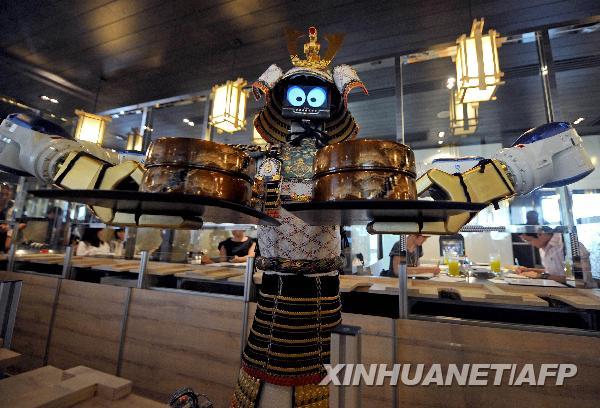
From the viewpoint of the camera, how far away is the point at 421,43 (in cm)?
350

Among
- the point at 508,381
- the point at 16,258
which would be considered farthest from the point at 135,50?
the point at 508,381

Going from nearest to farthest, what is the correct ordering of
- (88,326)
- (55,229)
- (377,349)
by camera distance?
(377,349) < (88,326) < (55,229)

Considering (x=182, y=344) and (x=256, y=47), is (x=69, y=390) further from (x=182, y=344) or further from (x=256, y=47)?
(x=256, y=47)

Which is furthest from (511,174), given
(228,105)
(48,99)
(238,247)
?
(48,99)

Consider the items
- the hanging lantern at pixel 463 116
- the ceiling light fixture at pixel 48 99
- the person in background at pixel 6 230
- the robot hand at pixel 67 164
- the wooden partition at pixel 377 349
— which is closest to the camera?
the robot hand at pixel 67 164

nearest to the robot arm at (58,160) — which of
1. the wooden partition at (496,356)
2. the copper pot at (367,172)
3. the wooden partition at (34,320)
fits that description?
the copper pot at (367,172)

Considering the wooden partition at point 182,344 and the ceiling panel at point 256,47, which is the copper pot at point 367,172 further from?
the ceiling panel at point 256,47

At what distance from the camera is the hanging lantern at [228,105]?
3.32 meters

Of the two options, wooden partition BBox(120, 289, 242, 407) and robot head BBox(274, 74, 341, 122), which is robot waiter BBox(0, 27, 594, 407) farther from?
wooden partition BBox(120, 289, 242, 407)

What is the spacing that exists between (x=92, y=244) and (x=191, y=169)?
472 cm

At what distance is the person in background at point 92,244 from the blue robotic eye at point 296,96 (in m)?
4.23

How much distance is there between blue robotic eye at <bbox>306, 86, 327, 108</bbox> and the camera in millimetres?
1189

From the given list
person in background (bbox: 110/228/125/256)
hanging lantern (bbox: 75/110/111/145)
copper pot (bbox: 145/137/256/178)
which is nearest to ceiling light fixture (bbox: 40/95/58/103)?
hanging lantern (bbox: 75/110/111/145)

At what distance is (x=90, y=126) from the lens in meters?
3.94
